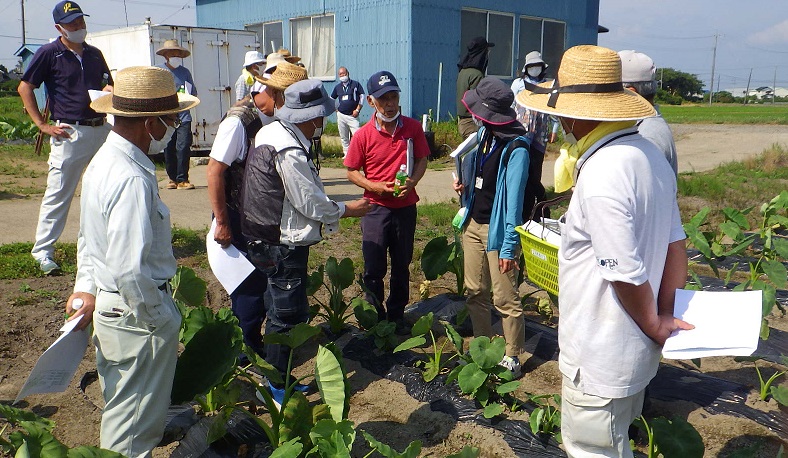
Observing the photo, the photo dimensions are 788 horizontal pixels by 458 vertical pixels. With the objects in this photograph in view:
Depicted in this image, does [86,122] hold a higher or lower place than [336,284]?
higher

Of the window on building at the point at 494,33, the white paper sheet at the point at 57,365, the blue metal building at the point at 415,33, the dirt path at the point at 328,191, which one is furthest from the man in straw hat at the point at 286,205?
the window on building at the point at 494,33

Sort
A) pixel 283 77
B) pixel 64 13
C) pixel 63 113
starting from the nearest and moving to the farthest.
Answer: pixel 283 77, pixel 64 13, pixel 63 113

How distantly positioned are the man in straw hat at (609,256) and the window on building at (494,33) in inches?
525

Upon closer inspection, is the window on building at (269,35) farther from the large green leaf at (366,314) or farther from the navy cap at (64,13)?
the large green leaf at (366,314)

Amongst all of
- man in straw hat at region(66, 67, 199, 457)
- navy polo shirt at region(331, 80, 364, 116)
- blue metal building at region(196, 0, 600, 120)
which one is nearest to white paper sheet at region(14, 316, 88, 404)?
man in straw hat at region(66, 67, 199, 457)

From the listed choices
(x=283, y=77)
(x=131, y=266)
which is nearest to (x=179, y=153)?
(x=283, y=77)

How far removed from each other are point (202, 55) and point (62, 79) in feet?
24.3

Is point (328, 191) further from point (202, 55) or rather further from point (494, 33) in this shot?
point (494, 33)

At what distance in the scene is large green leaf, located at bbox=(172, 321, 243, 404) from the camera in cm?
312

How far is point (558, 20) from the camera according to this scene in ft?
56.4

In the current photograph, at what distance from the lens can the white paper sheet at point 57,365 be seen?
2.57 m

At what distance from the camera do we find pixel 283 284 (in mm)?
3795

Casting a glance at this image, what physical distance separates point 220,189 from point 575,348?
246cm

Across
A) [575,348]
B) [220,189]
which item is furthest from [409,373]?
[575,348]
